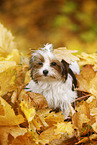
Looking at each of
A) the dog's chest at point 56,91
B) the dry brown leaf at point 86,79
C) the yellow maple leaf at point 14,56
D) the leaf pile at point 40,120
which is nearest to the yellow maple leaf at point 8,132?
the leaf pile at point 40,120

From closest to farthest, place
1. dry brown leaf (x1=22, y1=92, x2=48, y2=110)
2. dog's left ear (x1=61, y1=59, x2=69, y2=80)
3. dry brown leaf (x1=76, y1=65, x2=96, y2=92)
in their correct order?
dry brown leaf (x1=22, y1=92, x2=48, y2=110) < dry brown leaf (x1=76, y1=65, x2=96, y2=92) < dog's left ear (x1=61, y1=59, x2=69, y2=80)

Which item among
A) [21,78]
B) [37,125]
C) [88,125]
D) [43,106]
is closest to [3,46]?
[21,78]

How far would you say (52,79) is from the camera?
177cm

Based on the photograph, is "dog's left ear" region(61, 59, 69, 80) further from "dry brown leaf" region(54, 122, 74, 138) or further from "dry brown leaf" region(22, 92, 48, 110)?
"dry brown leaf" region(54, 122, 74, 138)

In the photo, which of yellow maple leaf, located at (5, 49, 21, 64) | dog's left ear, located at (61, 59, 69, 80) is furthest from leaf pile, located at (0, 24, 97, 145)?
dog's left ear, located at (61, 59, 69, 80)

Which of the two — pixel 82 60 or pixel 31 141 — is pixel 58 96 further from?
pixel 31 141

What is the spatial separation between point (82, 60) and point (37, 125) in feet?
2.58

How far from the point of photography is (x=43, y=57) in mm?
1677

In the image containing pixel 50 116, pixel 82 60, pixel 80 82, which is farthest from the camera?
pixel 82 60

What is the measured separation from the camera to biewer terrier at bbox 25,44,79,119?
1655 mm

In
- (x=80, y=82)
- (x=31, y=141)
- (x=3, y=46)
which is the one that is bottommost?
(x=31, y=141)

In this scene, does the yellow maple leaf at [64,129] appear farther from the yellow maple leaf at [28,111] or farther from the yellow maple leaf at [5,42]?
the yellow maple leaf at [5,42]

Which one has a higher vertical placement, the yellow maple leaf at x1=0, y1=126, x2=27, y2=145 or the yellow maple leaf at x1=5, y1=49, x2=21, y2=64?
the yellow maple leaf at x1=5, y1=49, x2=21, y2=64

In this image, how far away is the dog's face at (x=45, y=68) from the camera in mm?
1664
